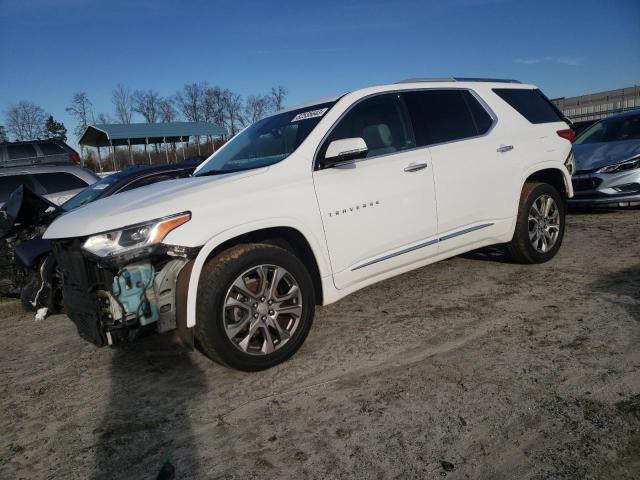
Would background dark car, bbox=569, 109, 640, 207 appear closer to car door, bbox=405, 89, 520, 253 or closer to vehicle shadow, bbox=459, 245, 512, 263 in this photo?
vehicle shadow, bbox=459, 245, 512, 263

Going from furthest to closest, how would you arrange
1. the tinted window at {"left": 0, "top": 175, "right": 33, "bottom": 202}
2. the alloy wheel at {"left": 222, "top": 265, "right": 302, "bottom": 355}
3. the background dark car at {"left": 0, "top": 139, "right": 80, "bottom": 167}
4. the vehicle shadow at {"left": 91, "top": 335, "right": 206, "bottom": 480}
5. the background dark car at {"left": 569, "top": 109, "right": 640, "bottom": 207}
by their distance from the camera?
the background dark car at {"left": 0, "top": 139, "right": 80, "bottom": 167}
the tinted window at {"left": 0, "top": 175, "right": 33, "bottom": 202}
the background dark car at {"left": 569, "top": 109, "right": 640, "bottom": 207}
the alloy wheel at {"left": 222, "top": 265, "right": 302, "bottom": 355}
the vehicle shadow at {"left": 91, "top": 335, "right": 206, "bottom": 480}

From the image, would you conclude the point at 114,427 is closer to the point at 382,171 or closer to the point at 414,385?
the point at 414,385

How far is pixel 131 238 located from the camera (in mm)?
2801

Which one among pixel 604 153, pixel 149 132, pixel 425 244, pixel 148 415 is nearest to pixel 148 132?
pixel 149 132

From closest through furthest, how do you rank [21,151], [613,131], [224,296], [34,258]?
[224,296] < [34,258] < [613,131] < [21,151]

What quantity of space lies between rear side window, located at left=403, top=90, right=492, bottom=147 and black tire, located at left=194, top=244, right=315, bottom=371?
1643 millimetres

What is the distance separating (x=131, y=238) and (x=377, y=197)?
1774mm

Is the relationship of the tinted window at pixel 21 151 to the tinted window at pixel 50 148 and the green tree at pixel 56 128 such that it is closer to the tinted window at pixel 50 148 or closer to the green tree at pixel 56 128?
the tinted window at pixel 50 148

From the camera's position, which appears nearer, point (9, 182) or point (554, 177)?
point (554, 177)

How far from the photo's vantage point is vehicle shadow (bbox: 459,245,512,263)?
515 centimetres

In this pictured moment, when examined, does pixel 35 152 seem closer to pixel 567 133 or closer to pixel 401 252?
pixel 401 252

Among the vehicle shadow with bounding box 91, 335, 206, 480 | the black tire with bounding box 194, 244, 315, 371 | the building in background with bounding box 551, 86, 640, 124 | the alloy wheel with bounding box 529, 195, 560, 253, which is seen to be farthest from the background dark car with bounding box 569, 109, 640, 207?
the building in background with bounding box 551, 86, 640, 124

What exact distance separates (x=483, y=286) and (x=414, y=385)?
2.01 metres

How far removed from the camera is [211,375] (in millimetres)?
3213
